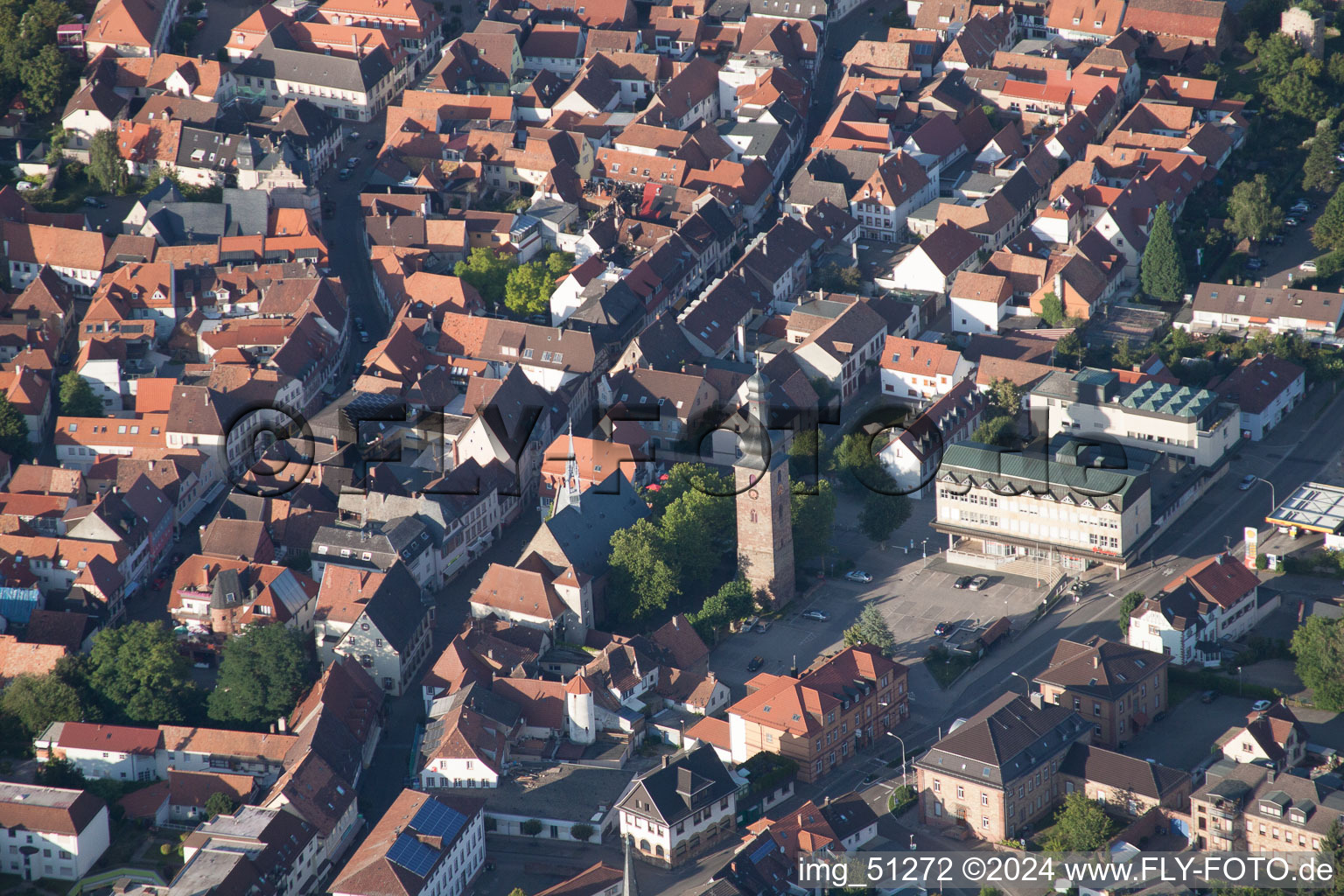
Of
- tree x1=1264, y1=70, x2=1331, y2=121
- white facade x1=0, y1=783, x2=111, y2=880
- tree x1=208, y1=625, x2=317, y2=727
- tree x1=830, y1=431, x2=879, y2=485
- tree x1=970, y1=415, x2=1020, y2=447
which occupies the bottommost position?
white facade x1=0, y1=783, x2=111, y2=880

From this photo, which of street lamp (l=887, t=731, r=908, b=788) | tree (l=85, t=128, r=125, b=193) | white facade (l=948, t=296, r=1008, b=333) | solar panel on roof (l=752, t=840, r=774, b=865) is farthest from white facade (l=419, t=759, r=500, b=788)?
tree (l=85, t=128, r=125, b=193)

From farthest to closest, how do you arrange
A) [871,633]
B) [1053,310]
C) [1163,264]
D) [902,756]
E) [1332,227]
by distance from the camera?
[1332,227] → [1163,264] → [1053,310] → [871,633] → [902,756]

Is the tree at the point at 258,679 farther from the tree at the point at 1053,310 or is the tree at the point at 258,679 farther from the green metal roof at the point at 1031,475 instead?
the tree at the point at 1053,310

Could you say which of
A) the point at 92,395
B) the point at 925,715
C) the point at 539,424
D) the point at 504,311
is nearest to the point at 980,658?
the point at 925,715

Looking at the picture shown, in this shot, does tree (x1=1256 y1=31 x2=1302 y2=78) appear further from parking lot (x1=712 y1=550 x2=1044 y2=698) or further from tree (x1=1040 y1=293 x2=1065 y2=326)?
parking lot (x1=712 y1=550 x2=1044 y2=698)

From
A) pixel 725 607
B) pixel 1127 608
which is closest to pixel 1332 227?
pixel 1127 608

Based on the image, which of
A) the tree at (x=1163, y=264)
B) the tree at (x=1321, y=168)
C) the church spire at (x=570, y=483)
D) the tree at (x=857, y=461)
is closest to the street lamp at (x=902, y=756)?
the tree at (x=857, y=461)

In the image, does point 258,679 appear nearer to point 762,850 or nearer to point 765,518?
point 765,518
